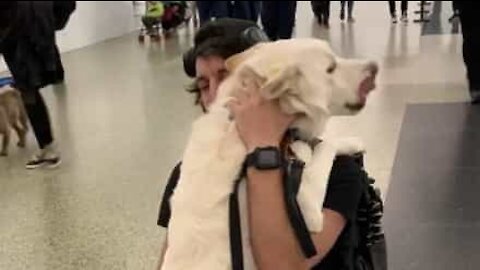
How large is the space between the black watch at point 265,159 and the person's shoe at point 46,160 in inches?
145

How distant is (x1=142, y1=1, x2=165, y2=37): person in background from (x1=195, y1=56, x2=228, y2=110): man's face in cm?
1170

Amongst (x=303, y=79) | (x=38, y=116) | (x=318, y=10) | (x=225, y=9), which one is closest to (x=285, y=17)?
(x=225, y=9)

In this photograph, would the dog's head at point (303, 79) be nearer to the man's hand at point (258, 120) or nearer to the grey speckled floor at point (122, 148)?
the man's hand at point (258, 120)

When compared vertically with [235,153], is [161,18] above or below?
below

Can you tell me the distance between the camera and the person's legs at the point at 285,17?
22.6 feet

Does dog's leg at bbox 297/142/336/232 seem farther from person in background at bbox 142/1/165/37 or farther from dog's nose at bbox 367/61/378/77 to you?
person in background at bbox 142/1/165/37

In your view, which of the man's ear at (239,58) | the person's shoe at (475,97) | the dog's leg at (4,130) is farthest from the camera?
the person's shoe at (475,97)

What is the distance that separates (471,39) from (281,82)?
15.9 ft

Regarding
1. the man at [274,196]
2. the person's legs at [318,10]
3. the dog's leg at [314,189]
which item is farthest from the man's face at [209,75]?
the person's legs at [318,10]

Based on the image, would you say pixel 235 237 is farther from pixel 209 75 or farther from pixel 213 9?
pixel 213 9

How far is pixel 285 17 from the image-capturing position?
22.8ft

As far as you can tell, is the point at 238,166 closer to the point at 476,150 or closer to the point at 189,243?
the point at 189,243

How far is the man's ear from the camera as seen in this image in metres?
1.40

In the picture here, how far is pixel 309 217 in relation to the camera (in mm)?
1331
